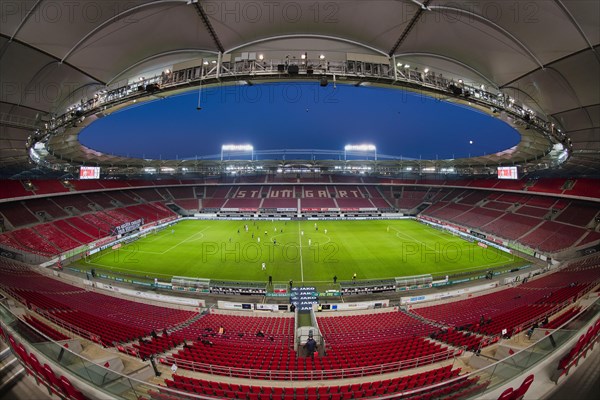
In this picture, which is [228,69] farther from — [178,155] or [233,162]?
[178,155]

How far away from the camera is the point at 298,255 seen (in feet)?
99.8

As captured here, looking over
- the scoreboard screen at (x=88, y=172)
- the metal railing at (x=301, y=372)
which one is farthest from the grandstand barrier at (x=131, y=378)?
the scoreboard screen at (x=88, y=172)

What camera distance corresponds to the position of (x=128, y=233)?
39594mm

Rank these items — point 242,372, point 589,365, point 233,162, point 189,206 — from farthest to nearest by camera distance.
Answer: point 189,206 < point 233,162 < point 242,372 < point 589,365

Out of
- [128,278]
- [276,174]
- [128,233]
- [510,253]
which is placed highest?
[276,174]

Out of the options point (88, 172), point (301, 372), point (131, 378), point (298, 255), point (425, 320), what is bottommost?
point (425, 320)

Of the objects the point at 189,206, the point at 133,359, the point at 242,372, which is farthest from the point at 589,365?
the point at 189,206

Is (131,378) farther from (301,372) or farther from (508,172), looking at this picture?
(508,172)

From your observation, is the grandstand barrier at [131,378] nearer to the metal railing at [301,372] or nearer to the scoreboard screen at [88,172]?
the metal railing at [301,372]

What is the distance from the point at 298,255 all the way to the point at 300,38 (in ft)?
77.4

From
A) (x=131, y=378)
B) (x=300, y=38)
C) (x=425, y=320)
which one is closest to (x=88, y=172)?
(x=300, y=38)

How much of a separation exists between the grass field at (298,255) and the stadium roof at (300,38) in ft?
57.4

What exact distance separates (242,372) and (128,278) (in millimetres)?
20730

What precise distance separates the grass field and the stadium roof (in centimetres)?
1750
